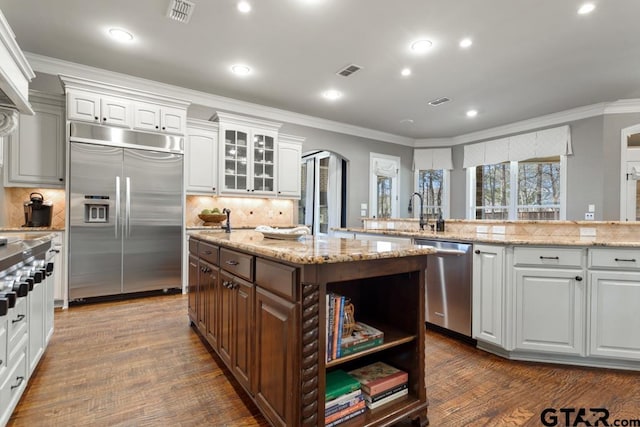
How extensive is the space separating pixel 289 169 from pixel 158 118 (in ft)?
6.58

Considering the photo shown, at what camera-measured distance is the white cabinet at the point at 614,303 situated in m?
2.17

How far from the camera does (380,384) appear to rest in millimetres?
1521

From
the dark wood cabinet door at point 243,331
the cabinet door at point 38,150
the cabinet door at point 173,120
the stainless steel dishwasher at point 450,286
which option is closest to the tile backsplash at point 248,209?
the cabinet door at point 173,120

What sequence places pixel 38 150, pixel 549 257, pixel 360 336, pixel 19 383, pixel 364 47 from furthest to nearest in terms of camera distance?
1. pixel 38 150
2. pixel 364 47
3. pixel 549 257
4. pixel 19 383
5. pixel 360 336

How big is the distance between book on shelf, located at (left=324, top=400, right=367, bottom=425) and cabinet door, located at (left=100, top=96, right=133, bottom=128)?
3901 mm

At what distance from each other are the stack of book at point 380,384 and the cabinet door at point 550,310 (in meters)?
1.28

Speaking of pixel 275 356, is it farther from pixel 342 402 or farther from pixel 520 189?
pixel 520 189

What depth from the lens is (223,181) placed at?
462 centimetres

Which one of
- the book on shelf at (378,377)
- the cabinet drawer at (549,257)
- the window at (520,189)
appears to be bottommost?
the book on shelf at (378,377)

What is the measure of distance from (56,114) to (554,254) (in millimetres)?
4975

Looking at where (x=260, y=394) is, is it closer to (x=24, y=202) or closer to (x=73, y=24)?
(x=73, y=24)

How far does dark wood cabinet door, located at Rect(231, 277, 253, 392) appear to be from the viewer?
1.64 metres

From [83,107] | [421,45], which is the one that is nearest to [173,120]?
[83,107]

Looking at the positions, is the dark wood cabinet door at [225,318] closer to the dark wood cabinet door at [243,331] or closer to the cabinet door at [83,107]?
the dark wood cabinet door at [243,331]
